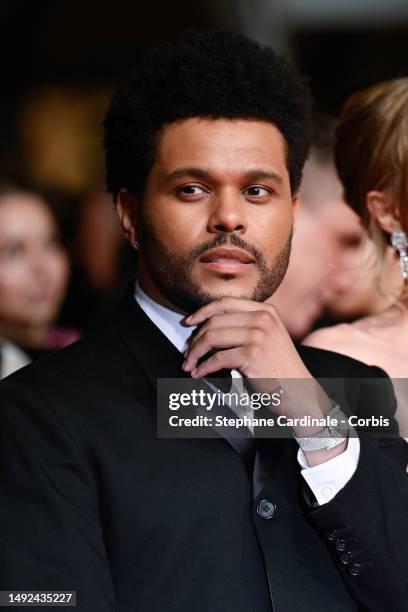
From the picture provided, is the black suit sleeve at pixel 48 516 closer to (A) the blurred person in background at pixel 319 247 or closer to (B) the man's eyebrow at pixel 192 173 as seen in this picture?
(B) the man's eyebrow at pixel 192 173

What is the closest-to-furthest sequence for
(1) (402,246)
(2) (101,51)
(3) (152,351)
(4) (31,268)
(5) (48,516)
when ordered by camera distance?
1. (5) (48,516)
2. (3) (152,351)
3. (1) (402,246)
4. (4) (31,268)
5. (2) (101,51)

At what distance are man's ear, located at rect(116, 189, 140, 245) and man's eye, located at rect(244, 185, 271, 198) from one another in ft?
0.76

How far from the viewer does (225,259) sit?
1960mm

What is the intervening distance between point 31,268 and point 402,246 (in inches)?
87.0

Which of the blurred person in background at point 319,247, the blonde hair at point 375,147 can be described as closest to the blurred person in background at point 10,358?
the blurred person in background at point 319,247

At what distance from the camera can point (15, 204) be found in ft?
15.0

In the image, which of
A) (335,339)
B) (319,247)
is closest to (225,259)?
(335,339)

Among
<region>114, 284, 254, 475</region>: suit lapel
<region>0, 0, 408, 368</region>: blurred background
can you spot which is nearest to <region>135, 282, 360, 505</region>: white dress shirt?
<region>114, 284, 254, 475</region>: suit lapel

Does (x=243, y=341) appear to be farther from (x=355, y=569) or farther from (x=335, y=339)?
(x=335, y=339)

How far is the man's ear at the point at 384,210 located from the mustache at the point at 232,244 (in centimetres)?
72

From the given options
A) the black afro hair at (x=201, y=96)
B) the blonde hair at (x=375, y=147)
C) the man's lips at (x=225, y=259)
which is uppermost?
the blonde hair at (x=375, y=147)

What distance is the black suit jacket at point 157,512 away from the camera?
180 cm

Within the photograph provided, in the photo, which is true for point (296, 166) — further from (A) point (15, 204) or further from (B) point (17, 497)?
(A) point (15, 204)

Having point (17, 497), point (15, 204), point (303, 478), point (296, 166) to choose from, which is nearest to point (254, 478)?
point (303, 478)
